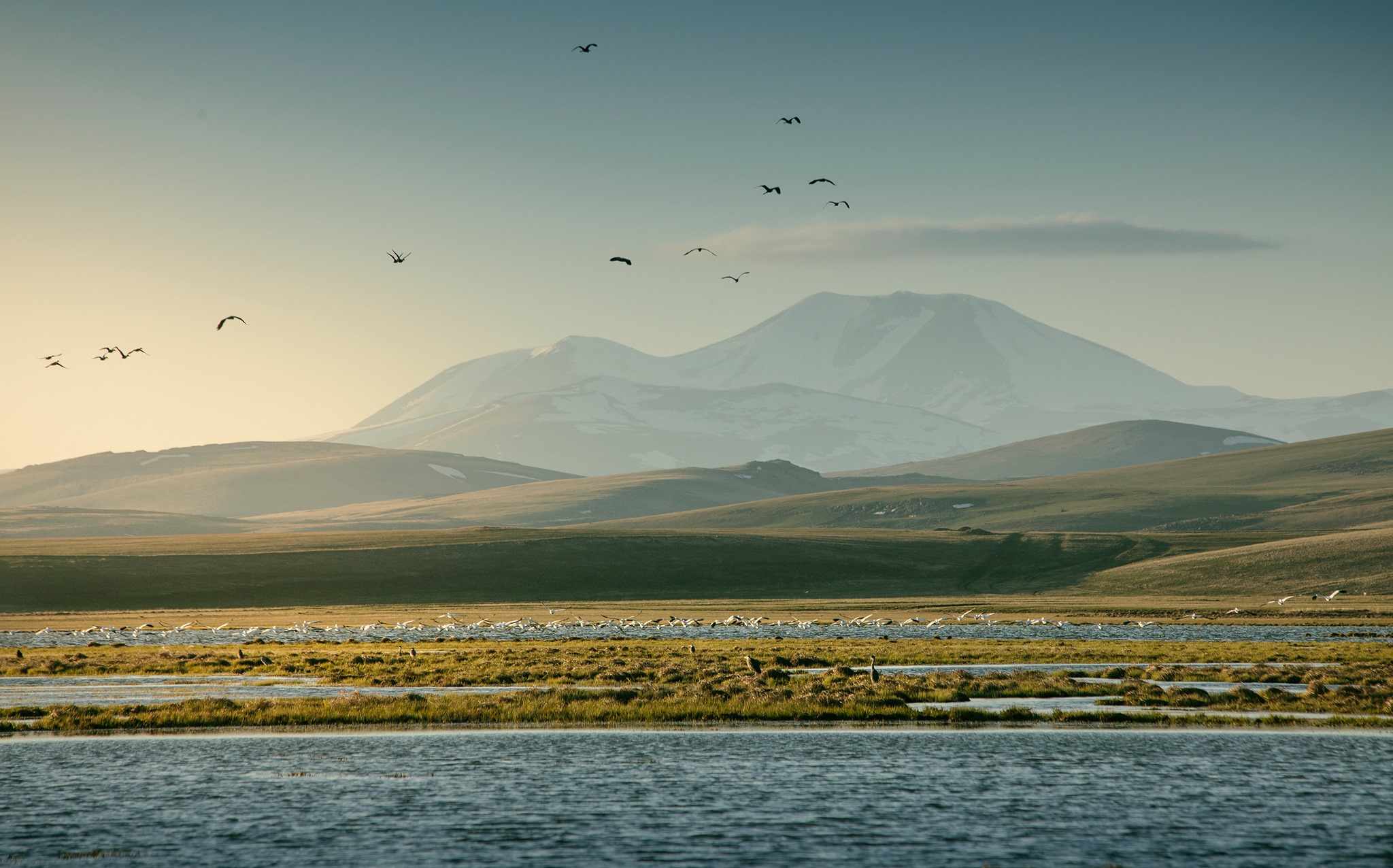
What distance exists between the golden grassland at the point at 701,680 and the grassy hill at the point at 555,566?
57.0m

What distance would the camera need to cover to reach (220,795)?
1123 inches

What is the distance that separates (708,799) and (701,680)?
21.8 metres

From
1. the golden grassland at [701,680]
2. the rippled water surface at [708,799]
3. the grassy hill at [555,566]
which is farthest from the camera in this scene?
the grassy hill at [555,566]

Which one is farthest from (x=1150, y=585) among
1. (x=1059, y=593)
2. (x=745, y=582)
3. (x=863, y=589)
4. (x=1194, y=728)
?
(x=1194, y=728)

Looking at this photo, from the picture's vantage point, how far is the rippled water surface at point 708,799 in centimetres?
2295

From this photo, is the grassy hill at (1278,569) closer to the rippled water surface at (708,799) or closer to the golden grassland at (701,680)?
the golden grassland at (701,680)

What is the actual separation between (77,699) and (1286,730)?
4337cm

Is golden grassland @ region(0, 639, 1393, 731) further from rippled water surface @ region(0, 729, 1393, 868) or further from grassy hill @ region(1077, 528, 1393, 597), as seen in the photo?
grassy hill @ region(1077, 528, 1393, 597)

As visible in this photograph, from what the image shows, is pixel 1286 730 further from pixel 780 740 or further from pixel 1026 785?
pixel 780 740

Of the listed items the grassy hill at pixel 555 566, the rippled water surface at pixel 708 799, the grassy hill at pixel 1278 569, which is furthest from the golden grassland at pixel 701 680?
the grassy hill at pixel 1278 569

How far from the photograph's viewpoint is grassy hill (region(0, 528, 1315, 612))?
12750 centimetres

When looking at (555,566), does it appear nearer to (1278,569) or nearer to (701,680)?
(1278,569)

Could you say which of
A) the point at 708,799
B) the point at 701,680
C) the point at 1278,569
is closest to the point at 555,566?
the point at 1278,569

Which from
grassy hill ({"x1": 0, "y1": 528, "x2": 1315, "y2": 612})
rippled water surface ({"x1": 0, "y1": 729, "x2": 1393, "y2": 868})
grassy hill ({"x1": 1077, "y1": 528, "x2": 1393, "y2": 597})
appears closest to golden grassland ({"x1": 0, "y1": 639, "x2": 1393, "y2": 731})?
rippled water surface ({"x1": 0, "y1": 729, "x2": 1393, "y2": 868})
